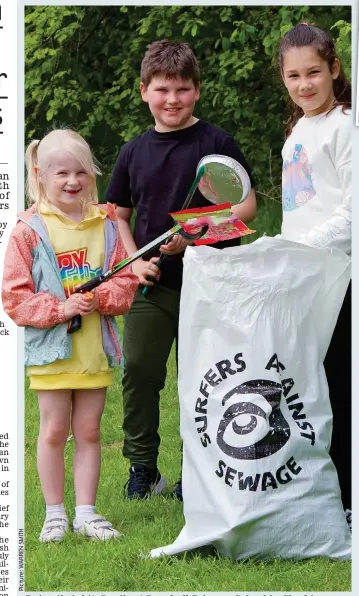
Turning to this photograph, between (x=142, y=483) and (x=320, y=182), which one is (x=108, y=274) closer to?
(x=320, y=182)

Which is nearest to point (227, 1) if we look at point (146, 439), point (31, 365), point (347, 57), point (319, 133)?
point (319, 133)

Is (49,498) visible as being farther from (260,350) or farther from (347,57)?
(347,57)

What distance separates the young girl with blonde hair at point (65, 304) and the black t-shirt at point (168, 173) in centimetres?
23

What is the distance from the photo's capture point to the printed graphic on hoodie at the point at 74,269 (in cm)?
322

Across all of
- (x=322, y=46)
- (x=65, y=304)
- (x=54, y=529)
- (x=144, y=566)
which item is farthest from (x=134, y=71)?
(x=144, y=566)

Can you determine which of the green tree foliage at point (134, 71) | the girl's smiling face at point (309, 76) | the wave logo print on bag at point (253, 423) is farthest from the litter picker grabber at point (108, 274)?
the green tree foliage at point (134, 71)

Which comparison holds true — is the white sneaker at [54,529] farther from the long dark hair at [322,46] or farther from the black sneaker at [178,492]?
the long dark hair at [322,46]

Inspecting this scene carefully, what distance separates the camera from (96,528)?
3221 mm

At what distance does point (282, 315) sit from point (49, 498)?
2.95 ft

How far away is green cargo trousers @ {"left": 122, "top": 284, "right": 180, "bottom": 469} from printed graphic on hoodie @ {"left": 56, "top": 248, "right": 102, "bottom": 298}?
0.39 m

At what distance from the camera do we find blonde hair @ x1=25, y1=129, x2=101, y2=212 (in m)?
3.25

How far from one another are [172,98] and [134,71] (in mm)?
4499

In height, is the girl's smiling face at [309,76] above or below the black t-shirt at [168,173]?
above

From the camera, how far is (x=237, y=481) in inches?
117
